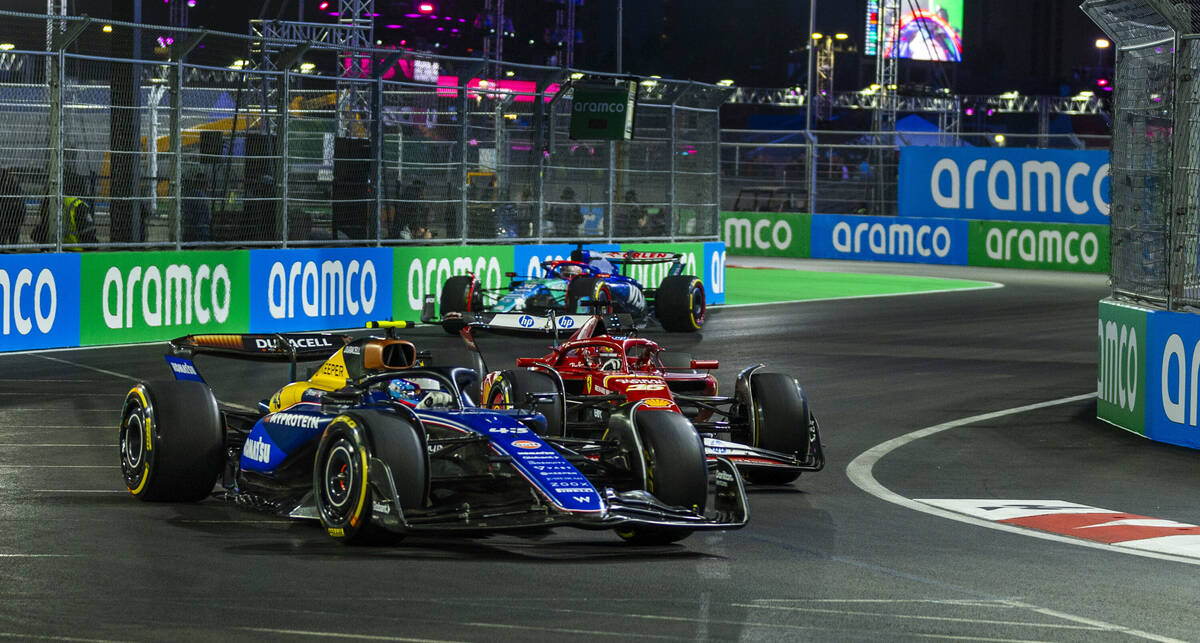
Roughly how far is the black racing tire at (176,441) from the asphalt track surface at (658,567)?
14 cm

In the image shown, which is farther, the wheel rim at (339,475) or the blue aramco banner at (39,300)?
the blue aramco banner at (39,300)

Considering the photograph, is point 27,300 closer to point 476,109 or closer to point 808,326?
point 476,109

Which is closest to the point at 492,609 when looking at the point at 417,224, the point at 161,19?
the point at 417,224

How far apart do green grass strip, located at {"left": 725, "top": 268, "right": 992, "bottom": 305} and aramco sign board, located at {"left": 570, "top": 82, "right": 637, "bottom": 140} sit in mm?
4147

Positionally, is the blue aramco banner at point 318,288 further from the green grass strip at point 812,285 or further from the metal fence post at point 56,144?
the green grass strip at point 812,285

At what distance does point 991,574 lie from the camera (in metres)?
7.80

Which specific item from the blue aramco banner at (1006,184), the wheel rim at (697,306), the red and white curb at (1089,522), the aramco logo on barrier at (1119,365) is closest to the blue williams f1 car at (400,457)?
the red and white curb at (1089,522)

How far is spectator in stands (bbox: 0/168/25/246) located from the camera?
18469mm

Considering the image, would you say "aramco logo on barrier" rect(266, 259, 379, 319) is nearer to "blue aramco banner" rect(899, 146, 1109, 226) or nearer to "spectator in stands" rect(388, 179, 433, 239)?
"spectator in stands" rect(388, 179, 433, 239)

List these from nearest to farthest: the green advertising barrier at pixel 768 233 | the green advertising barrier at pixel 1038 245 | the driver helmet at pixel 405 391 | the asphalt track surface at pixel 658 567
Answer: the asphalt track surface at pixel 658 567 < the driver helmet at pixel 405 391 < the green advertising barrier at pixel 1038 245 < the green advertising barrier at pixel 768 233

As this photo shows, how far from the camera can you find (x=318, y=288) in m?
22.2

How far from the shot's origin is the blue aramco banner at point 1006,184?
3872cm

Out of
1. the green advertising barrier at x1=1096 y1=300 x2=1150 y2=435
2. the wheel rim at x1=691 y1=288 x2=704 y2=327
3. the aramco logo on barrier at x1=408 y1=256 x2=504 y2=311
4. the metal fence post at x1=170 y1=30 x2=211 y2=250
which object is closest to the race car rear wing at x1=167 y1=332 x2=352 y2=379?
the green advertising barrier at x1=1096 y1=300 x2=1150 y2=435

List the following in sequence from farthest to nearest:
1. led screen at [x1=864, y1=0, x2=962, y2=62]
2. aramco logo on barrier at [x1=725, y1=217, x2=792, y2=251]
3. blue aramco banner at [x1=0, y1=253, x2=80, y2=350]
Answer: led screen at [x1=864, y1=0, x2=962, y2=62], aramco logo on barrier at [x1=725, y1=217, x2=792, y2=251], blue aramco banner at [x1=0, y1=253, x2=80, y2=350]
